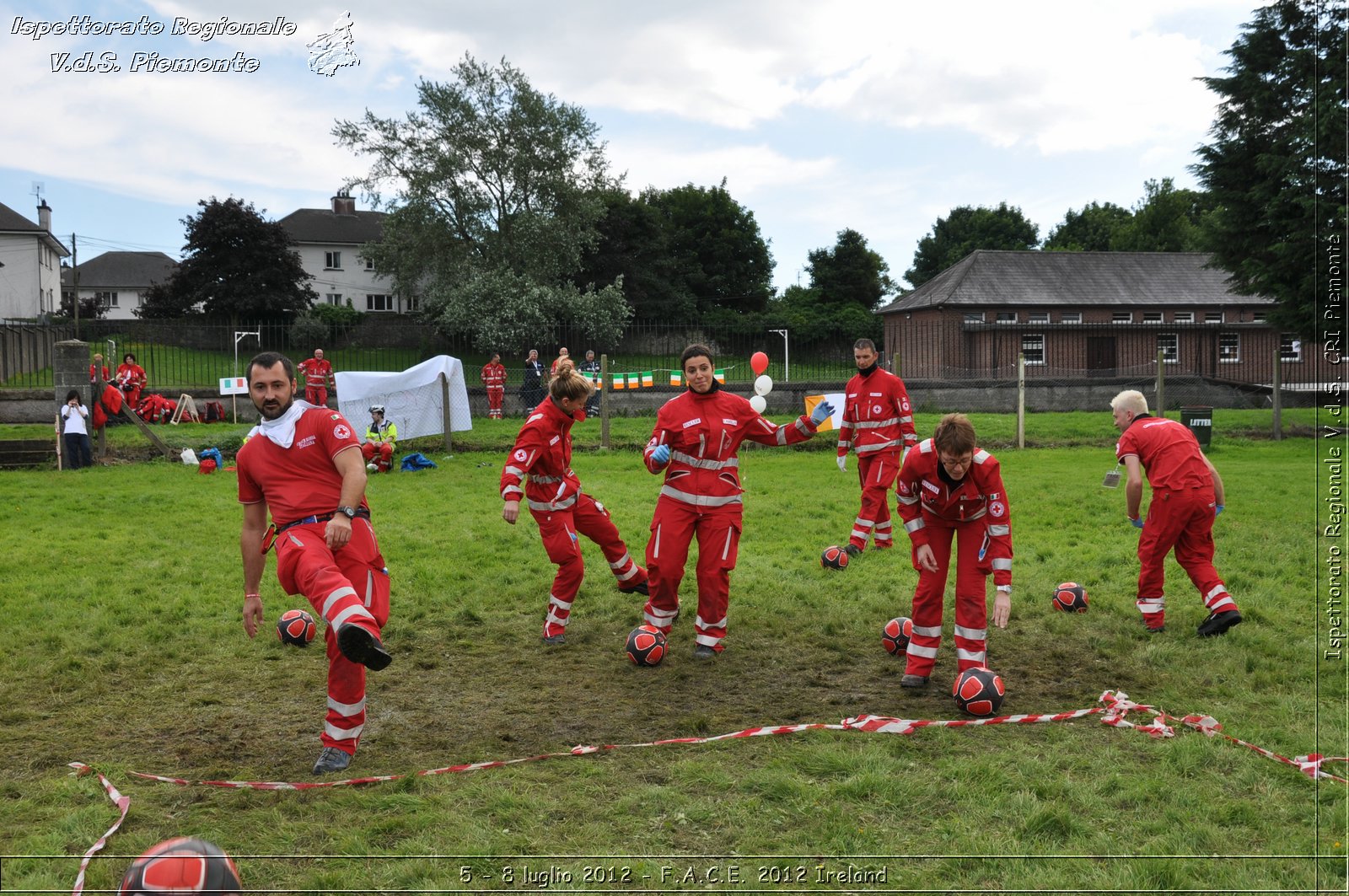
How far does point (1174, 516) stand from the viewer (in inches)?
313

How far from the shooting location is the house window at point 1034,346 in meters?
43.2

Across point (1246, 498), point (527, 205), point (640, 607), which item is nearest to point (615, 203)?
point (527, 205)

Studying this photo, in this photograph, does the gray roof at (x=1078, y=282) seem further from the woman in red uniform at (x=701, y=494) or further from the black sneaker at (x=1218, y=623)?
the woman in red uniform at (x=701, y=494)

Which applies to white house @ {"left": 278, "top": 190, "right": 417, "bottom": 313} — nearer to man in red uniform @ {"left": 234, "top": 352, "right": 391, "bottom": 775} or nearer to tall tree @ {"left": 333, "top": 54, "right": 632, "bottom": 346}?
tall tree @ {"left": 333, "top": 54, "right": 632, "bottom": 346}

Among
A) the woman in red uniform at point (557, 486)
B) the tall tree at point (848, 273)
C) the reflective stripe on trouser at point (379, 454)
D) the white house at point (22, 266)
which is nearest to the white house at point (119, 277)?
the white house at point (22, 266)

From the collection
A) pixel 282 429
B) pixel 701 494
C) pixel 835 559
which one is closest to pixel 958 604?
pixel 701 494

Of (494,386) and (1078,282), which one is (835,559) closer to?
(494,386)

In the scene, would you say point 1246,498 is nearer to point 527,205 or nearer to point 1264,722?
point 1264,722

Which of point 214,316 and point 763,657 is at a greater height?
point 214,316

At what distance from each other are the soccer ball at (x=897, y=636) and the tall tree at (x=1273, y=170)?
16.6 meters

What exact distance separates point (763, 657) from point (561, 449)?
2305 mm

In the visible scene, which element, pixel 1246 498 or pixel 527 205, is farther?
pixel 527 205

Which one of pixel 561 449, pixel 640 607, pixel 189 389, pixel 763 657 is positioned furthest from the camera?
pixel 189 389

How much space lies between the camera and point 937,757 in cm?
545
